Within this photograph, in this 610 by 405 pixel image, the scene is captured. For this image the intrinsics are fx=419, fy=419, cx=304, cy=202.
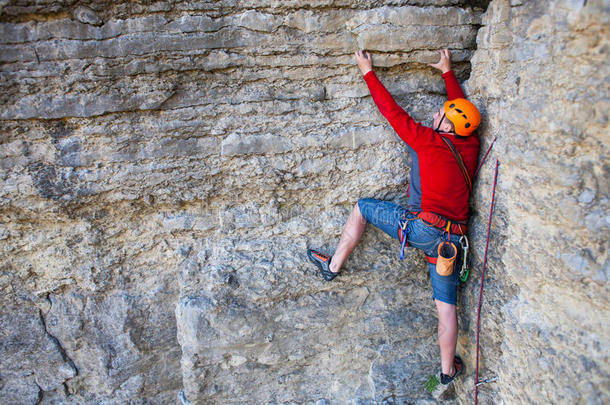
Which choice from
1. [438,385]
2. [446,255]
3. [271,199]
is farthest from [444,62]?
[438,385]

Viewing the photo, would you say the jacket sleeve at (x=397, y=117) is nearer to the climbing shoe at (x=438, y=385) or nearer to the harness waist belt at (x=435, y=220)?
the harness waist belt at (x=435, y=220)

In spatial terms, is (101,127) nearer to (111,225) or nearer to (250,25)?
(111,225)

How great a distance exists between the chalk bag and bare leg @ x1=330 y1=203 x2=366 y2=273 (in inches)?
21.5

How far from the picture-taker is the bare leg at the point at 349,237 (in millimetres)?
2926

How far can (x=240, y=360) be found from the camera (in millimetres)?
3162

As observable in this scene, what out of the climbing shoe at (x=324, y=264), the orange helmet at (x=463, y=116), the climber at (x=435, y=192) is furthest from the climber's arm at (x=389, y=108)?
the climbing shoe at (x=324, y=264)

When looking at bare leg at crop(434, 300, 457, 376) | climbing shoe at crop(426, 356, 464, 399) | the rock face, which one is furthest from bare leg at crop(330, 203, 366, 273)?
climbing shoe at crop(426, 356, 464, 399)

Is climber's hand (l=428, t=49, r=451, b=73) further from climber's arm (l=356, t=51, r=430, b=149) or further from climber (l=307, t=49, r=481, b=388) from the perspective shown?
climber's arm (l=356, t=51, r=430, b=149)

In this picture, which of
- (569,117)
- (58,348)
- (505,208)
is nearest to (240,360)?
(58,348)

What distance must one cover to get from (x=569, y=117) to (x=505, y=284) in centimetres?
110

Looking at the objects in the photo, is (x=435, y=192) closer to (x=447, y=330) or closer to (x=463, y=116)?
(x=463, y=116)

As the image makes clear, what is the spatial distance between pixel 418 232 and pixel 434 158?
50 centimetres

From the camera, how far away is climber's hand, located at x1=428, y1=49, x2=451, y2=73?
2807 millimetres

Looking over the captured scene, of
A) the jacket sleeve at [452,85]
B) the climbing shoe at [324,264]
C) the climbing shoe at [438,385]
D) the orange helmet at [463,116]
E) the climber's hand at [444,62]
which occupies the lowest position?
the climbing shoe at [438,385]
